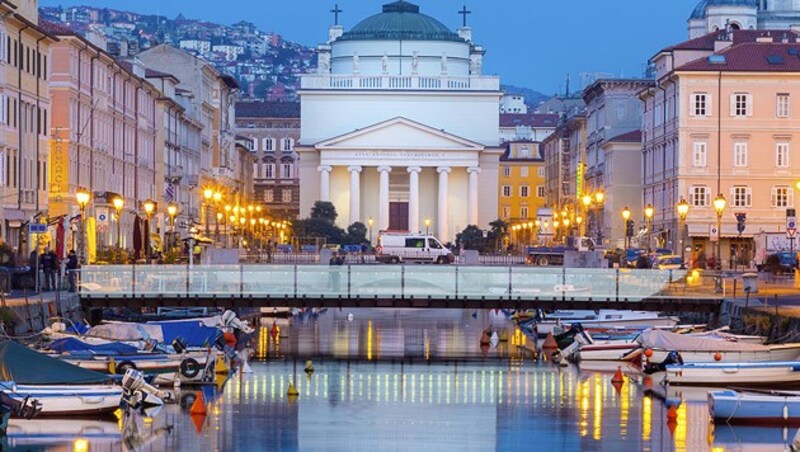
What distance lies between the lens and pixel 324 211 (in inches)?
6718

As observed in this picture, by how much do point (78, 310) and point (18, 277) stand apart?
11.6 ft

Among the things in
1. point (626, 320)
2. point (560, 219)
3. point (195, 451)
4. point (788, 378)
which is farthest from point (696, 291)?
point (560, 219)

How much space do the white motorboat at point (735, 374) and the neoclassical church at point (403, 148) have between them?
423 feet

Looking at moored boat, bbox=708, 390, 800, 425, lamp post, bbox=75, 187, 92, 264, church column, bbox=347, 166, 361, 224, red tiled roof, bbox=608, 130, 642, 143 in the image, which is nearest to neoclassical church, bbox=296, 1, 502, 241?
church column, bbox=347, 166, 361, 224

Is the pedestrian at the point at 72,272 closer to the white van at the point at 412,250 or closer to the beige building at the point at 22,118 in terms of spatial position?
the beige building at the point at 22,118

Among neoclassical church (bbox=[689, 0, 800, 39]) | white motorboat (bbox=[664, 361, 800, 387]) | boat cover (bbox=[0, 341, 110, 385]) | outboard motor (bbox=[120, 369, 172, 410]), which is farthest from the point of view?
neoclassical church (bbox=[689, 0, 800, 39])

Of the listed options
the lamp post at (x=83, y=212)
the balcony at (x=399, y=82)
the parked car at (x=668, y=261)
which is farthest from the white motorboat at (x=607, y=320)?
the balcony at (x=399, y=82)

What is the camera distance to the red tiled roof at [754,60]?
4550 inches

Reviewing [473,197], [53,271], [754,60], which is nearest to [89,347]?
[53,271]

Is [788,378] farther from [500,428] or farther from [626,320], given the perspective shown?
[626,320]

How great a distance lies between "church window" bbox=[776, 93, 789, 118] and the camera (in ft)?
380

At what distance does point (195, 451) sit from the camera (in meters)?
40.2

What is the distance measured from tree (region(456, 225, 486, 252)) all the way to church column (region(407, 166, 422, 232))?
45.2 feet

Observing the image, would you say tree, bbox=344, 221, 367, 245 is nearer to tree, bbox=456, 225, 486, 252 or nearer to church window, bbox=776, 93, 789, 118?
tree, bbox=456, 225, 486, 252
